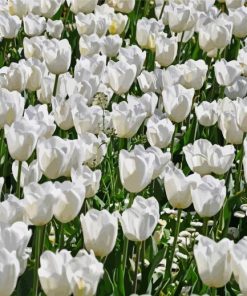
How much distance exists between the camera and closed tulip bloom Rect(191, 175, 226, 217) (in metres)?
3.16

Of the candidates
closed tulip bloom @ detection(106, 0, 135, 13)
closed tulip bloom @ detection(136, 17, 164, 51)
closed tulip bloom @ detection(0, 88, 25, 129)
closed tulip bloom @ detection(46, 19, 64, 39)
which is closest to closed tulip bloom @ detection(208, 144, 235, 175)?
closed tulip bloom @ detection(0, 88, 25, 129)

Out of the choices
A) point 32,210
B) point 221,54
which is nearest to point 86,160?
point 32,210

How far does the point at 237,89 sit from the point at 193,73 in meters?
0.35

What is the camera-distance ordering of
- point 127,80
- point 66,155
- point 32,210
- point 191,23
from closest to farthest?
point 32,210
point 66,155
point 127,80
point 191,23

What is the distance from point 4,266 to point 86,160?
1233 millimetres

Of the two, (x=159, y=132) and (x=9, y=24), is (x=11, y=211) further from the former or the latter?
(x=9, y=24)

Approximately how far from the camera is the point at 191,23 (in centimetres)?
555

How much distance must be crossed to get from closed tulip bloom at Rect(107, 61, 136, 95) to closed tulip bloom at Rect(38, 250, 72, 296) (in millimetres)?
2083

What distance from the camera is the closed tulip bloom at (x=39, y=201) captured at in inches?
113

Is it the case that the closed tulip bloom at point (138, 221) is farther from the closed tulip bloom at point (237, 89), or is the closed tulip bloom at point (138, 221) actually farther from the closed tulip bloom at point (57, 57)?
the closed tulip bloom at point (237, 89)

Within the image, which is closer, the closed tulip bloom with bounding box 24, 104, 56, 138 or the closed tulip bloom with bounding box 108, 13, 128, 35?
the closed tulip bloom with bounding box 24, 104, 56, 138

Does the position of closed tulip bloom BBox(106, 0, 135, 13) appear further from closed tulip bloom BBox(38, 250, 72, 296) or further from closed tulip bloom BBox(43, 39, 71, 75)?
closed tulip bloom BBox(38, 250, 72, 296)

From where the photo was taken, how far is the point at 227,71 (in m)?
4.80

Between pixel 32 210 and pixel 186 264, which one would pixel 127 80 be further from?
pixel 32 210
